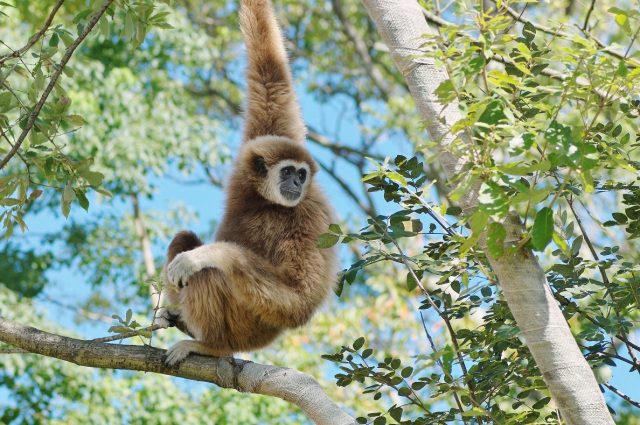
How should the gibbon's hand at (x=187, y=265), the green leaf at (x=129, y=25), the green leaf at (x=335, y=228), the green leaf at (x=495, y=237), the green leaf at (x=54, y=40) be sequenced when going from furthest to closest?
the gibbon's hand at (x=187, y=265), the green leaf at (x=129, y=25), the green leaf at (x=54, y=40), the green leaf at (x=335, y=228), the green leaf at (x=495, y=237)

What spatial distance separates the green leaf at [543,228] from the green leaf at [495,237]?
177mm

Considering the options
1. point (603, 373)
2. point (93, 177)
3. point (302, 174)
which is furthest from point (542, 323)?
point (302, 174)

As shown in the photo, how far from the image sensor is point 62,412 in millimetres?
9625

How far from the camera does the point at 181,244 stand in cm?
461

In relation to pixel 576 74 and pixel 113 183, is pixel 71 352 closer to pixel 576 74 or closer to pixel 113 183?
pixel 576 74

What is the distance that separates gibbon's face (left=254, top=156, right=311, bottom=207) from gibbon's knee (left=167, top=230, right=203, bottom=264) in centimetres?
57

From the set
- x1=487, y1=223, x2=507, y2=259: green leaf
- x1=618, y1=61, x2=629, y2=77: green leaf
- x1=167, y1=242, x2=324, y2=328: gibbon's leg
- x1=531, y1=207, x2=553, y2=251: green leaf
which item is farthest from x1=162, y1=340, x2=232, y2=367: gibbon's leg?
x1=618, y1=61, x2=629, y2=77: green leaf

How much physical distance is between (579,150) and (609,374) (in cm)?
123

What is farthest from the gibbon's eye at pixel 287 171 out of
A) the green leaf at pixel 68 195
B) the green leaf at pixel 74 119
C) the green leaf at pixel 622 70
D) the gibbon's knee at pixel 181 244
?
the green leaf at pixel 622 70

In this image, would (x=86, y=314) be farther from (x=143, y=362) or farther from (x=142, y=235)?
(x=143, y=362)

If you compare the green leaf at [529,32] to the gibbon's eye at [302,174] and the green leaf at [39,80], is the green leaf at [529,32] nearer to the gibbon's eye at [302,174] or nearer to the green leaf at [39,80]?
the gibbon's eye at [302,174]

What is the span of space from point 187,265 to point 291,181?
40.1 inches

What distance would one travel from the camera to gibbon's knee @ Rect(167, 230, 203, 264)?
4.59 metres

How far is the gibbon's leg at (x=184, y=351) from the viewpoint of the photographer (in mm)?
3684
